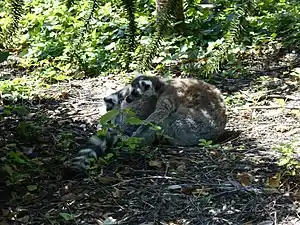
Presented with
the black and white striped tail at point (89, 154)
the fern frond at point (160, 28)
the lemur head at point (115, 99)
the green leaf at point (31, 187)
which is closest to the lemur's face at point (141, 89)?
the lemur head at point (115, 99)

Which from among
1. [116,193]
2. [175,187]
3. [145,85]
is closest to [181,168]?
[175,187]

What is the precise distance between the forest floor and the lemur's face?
1.34ft

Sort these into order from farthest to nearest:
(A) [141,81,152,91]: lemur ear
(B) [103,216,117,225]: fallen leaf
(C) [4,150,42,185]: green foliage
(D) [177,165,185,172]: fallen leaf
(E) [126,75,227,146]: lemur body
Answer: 1. (A) [141,81,152,91]: lemur ear
2. (E) [126,75,227,146]: lemur body
3. (D) [177,165,185,172]: fallen leaf
4. (C) [4,150,42,185]: green foliage
5. (B) [103,216,117,225]: fallen leaf

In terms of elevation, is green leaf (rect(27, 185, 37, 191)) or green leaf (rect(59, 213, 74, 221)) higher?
green leaf (rect(27, 185, 37, 191))

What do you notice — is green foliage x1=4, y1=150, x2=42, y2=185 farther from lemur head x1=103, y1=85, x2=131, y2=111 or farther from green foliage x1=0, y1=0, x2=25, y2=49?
lemur head x1=103, y1=85, x2=131, y2=111

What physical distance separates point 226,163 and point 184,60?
3515 mm

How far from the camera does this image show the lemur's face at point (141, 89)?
5.18 m

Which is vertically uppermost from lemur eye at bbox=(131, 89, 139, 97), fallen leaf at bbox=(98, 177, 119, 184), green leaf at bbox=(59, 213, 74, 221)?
lemur eye at bbox=(131, 89, 139, 97)

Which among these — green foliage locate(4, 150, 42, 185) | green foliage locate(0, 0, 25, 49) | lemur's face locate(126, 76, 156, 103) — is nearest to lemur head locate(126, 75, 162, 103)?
lemur's face locate(126, 76, 156, 103)

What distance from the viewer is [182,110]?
498cm

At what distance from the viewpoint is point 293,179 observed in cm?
365

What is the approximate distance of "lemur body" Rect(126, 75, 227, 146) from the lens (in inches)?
188

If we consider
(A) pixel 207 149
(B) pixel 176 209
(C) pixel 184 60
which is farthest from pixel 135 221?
(C) pixel 184 60

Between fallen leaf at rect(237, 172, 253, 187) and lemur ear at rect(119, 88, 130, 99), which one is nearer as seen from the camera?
fallen leaf at rect(237, 172, 253, 187)
